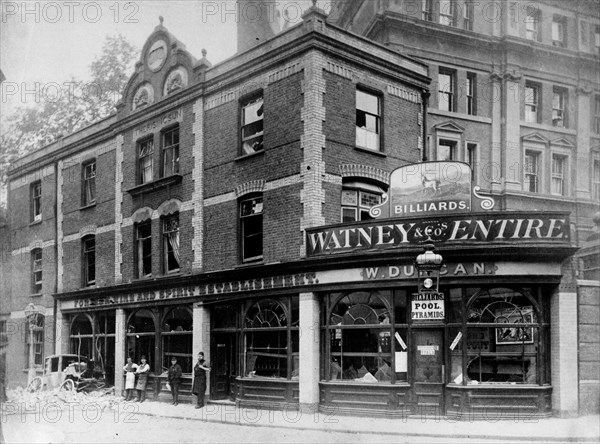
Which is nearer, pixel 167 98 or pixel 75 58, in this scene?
pixel 75 58

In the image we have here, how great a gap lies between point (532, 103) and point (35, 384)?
18680 mm

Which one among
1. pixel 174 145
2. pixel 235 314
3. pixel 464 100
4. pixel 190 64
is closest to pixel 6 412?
pixel 235 314

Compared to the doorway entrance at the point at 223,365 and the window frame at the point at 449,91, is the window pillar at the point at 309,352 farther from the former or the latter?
the window frame at the point at 449,91

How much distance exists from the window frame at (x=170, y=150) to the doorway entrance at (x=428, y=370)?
9.86m

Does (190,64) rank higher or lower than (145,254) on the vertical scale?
higher

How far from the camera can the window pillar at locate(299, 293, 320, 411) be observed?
15.9m

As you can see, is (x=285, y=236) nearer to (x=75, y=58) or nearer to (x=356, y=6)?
(x=75, y=58)

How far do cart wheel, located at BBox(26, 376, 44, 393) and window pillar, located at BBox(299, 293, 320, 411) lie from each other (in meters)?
9.45

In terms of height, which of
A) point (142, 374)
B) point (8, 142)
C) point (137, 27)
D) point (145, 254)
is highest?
point (137, 27)

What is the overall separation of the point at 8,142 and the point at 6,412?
7.61 metres

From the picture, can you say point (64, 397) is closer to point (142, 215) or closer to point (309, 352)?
point (142, 215)

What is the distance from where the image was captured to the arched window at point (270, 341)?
16641 mm

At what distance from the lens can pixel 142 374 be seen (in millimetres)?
20562

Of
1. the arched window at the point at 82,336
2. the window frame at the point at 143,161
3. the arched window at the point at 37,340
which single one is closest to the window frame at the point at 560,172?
the window frame at the point at 143,161
